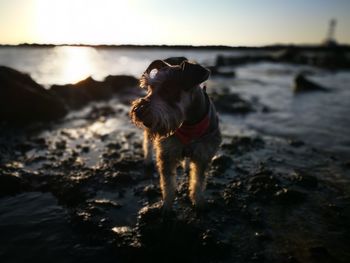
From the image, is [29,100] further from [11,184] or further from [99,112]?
[11,184]

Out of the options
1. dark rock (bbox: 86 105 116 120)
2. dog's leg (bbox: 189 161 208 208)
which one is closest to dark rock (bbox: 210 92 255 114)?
dark rock (bbox: 86 105 116 120)

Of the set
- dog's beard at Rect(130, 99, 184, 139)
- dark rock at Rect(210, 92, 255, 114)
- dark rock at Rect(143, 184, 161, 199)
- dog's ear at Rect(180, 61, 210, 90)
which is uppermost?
dog's ear at Rect(180, 61, 210, 90)

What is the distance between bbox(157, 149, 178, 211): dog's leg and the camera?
5.07 meters

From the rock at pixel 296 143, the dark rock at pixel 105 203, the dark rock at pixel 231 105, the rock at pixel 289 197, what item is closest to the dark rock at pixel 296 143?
the rock at pixel 296 143

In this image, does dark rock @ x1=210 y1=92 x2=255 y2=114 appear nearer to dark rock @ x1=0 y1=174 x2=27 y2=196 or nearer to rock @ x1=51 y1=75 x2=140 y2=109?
rock @ x1=51 y1=75 x2=140 y2=109

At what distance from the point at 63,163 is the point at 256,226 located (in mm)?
4318

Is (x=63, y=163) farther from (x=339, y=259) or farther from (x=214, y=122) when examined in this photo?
(x=339, y=259)

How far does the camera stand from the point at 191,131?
4793mm

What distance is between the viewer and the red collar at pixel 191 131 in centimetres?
479

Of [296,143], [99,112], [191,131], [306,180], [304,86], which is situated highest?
[191,131]

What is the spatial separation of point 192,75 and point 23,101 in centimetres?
740

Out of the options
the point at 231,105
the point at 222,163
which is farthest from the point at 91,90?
the point at 222,163

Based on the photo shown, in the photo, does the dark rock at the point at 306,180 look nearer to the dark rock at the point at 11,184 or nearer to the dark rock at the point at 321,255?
the dark rock at the point at 321,255

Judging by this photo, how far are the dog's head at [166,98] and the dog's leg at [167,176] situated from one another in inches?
31.0
